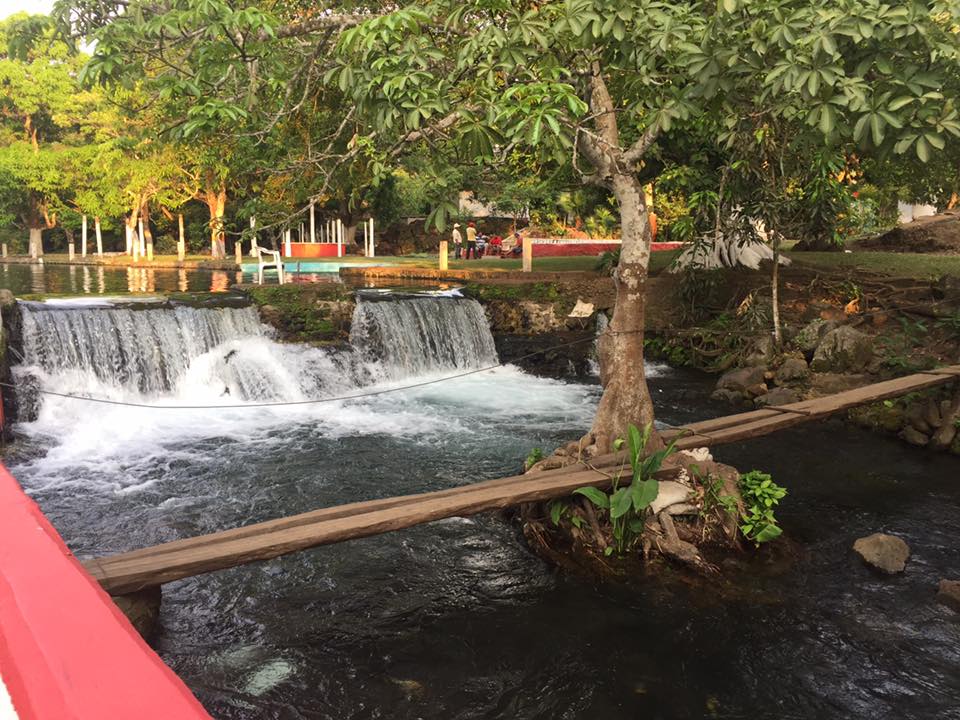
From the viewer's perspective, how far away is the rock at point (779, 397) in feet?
41.2

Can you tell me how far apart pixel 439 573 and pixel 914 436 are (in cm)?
797

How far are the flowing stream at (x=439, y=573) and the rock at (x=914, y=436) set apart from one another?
0.36 meters

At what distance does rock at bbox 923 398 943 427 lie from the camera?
10945mm

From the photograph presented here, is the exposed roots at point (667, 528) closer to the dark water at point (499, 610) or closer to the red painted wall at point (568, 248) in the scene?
the dark water at point (499, 610)

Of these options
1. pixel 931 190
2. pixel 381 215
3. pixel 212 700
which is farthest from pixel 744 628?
pixel 381 215

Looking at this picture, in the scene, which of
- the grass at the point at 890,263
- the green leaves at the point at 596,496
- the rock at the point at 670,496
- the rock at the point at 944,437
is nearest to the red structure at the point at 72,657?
the green leaves at the point at 596,496

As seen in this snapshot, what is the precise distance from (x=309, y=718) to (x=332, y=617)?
1.25m

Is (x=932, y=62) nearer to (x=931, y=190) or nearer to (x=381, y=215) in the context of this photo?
(x=931, y=190)

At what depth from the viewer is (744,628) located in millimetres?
5961

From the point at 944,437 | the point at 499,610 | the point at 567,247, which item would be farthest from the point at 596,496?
the point at 567,247

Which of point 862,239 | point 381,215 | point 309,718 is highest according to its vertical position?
point 381,215

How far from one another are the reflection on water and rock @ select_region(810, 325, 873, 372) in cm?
1387

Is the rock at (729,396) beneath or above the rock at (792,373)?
beneath

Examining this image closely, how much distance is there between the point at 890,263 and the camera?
18.0 m
